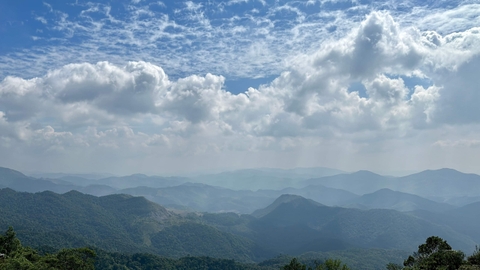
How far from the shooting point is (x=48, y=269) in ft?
231

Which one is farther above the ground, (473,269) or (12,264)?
(473,269)

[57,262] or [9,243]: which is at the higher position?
[57,262]

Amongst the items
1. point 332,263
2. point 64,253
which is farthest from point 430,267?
point 64,253

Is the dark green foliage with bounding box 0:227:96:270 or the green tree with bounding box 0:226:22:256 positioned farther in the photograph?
the green tree with bounding box 0:226:22:256

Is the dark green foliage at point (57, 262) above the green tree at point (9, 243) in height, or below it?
above

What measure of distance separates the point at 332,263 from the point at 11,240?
106695 mm

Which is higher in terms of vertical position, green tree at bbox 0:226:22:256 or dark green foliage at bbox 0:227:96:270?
dark green foliage at bbox 0:227:96:270

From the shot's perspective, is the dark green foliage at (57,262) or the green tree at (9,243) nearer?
the dark green foliage at (57,262)

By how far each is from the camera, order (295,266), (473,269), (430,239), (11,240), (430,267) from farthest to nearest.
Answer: (11,240), (295,266), (430,239), (430,267), (473,269)

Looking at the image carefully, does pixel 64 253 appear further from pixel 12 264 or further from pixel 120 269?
pixel 120 269

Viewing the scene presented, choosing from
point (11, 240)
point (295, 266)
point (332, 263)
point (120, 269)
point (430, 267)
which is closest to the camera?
point (430, 267)

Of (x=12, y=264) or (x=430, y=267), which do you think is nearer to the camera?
(x=430, y=267)

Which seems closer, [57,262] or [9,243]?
[57,262]

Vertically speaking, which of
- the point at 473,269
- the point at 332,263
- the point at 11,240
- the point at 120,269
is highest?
the point at 473,269
